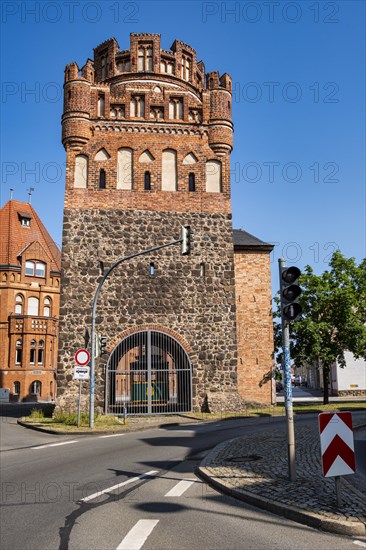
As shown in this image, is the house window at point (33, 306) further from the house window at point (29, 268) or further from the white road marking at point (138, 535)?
the white road marking at point (138, 535)

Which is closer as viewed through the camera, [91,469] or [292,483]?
[292,483]

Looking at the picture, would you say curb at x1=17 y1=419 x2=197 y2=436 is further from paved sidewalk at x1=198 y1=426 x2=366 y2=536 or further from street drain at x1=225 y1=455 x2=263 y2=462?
street drain at x1=225 y1=455 x2=263 y2=462

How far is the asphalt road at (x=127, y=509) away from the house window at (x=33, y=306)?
145 feet

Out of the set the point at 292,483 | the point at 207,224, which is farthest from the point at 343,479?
the point at 207,224

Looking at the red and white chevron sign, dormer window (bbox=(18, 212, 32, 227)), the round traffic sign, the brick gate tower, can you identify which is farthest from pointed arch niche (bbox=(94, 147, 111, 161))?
dormer window (bbox=(18, 212, 32, 227))

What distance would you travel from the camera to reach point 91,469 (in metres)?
10.6

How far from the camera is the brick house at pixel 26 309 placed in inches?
2062

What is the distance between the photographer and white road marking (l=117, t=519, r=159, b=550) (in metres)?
5.57

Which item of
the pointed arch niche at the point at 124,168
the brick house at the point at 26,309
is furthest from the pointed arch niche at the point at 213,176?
the brick house at the point at 26,309

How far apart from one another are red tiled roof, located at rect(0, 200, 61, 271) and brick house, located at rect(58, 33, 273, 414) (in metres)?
32.1

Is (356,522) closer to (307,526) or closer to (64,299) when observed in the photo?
(307,526)

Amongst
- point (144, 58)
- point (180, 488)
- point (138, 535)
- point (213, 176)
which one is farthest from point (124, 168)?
point (138, 535)

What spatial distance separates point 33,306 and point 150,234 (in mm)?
34029

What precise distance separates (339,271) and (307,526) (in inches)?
1111
